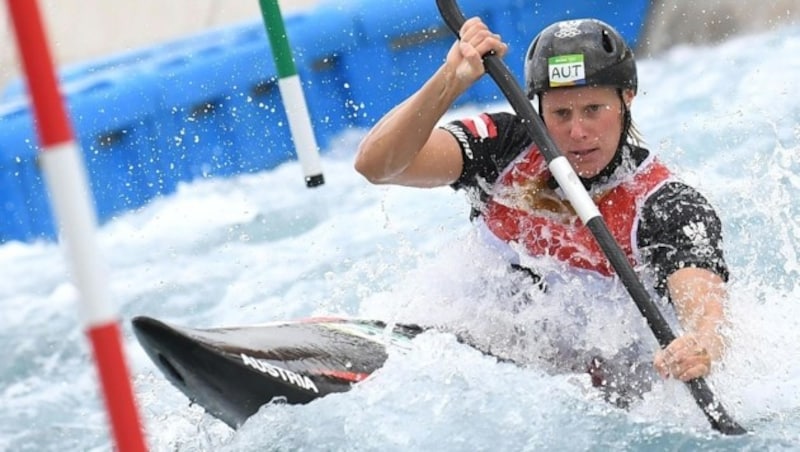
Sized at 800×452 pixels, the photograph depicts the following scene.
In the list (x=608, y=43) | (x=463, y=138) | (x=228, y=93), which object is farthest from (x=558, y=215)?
(x=228, y=93)

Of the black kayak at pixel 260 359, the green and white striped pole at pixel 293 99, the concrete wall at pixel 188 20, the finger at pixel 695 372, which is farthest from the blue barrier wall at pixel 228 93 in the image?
the finger at pixel 695 372

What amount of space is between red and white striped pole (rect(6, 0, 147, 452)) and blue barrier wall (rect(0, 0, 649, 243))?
5.05 meters

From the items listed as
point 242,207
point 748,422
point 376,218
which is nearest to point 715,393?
point 748,422

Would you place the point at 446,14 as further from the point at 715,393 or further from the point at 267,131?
the point at 267,131

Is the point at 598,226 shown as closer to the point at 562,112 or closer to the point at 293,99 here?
the point at 562,112

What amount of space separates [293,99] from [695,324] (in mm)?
1976

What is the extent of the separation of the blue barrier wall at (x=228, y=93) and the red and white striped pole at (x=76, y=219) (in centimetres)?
505

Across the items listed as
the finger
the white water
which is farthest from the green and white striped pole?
the finger

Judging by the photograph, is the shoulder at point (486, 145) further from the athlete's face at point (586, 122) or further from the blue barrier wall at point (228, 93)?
the blue barrier wall at point (228, 93)

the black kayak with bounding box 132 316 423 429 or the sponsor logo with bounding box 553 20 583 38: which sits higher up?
the sponsor logo with bounding box 553 20 583 38

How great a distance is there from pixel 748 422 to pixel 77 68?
5.44 m

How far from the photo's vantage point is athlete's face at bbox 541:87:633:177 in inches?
132

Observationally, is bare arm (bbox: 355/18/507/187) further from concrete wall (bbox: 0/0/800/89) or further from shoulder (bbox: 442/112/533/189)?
concrete wall (bbox: 0/0/800/89)

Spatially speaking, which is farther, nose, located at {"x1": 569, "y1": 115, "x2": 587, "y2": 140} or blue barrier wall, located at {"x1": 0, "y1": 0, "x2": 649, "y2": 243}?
blue barrier wall, located at {"x1": 0, "y1": 0, "x2": 649, "y2": 243}
